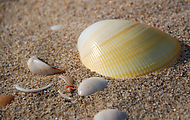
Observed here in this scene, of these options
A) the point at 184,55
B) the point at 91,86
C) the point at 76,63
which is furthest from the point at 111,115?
the point at 184,55

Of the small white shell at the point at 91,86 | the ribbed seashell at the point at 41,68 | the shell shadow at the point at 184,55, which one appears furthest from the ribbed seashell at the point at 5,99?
the shell shadow at the point at 184,55

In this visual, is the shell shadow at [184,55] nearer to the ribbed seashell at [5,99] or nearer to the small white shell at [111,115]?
the small white shell at [111,115]

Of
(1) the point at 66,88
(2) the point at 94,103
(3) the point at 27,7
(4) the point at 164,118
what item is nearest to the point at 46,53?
(1) the point at 66,88

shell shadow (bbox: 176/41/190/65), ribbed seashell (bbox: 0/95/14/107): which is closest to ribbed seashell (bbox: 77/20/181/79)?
shell shadow (bbox: 176/41/190/65)

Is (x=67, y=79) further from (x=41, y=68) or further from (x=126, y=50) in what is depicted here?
(x=126, y=50)

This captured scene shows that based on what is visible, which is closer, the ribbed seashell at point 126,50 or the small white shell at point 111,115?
the small white shell at point 111,115

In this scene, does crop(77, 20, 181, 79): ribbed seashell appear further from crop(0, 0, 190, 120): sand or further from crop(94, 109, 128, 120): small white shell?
crop(94, 109, 128, 120): small white shell
